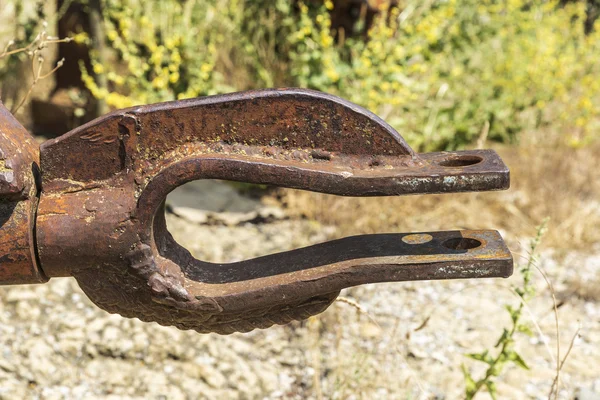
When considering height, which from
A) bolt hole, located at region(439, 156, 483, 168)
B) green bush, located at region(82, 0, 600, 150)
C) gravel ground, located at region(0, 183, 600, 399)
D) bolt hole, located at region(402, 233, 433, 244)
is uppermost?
bolt hole, located at region(439, 156, 483, 168)

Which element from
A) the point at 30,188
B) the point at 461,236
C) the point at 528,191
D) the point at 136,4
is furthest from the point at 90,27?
the point at 461,236

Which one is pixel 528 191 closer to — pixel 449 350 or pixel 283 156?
pixel 449 350

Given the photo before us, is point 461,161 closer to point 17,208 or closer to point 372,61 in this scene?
point 17,208

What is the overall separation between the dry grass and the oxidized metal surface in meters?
2.40

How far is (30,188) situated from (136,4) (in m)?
3.41

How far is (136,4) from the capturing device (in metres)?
4.48

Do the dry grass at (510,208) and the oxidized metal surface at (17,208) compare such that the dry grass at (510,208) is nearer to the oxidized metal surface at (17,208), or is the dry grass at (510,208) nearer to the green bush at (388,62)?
the green bush at (388,62)

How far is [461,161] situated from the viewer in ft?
4.44

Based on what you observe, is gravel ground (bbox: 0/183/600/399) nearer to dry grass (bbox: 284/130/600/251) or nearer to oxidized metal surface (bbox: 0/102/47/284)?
dry grass (bbox: 284/130/600/251)

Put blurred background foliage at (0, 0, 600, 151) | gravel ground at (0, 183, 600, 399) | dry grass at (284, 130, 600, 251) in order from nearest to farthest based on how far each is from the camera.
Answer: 1. gravel ground at (0, 183, 600, 399)
2. dry grass at (284, 130, 600, 251)
3. blurred background foliage at (0, 0, 600, 151)

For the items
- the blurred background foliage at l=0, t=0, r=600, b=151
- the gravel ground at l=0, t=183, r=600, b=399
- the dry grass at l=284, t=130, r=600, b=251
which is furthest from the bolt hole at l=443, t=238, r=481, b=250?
the blurred background foliage at l=0, t=0, r=600, b=151

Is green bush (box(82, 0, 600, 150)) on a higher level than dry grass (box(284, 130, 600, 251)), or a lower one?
higher

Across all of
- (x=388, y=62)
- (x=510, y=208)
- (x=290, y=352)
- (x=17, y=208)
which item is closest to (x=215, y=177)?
(x=17, y=208)

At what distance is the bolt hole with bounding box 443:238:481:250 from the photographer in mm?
1389
